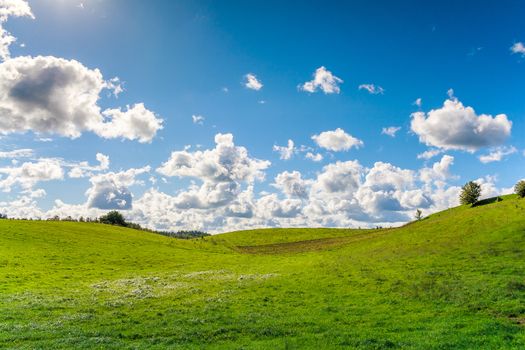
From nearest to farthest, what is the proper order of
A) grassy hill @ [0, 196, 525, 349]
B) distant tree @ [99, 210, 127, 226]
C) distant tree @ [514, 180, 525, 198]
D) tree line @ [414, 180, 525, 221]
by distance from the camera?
grassy hill @ [0, 196, 525, 349], distant tree @ [514, 180, 525, 198], tree line @ [414, 180, 525, 221], distant tree @ [99, 210, 127, 226]

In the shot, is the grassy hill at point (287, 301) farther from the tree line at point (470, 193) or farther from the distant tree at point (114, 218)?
the distant tree at point (114, 218)

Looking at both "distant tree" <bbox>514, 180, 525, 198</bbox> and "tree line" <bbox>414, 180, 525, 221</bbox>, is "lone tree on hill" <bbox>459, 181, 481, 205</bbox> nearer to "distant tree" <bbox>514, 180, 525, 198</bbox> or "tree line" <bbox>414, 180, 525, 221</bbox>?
"tree line" <bbox>414, 180, 525, 221</bbox>

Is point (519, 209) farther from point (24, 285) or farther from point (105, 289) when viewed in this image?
point (24, 285)

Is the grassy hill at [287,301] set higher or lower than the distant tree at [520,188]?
lower

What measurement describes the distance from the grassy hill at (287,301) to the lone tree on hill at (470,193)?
47606 millimetres

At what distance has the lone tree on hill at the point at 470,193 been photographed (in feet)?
361

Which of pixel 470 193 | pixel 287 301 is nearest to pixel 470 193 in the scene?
pixel 470 193

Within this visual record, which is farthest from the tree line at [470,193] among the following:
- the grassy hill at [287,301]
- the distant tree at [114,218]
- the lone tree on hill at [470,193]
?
the distant tree at [114,218]

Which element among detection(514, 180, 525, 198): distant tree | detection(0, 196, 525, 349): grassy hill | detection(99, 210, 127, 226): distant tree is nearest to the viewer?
detection(0, 196, 525, 349): grassy hill

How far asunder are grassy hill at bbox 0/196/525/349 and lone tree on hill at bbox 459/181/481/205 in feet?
156

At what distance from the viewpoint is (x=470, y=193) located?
111250 mm

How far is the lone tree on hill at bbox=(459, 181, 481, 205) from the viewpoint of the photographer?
110m

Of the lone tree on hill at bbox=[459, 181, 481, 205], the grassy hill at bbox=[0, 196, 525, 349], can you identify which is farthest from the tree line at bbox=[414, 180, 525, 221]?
the grassy hill at bbox=[0, 196, 525, 349]

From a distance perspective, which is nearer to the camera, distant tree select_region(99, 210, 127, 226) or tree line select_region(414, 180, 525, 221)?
tree line select_region(414, 180, 525, 221)
